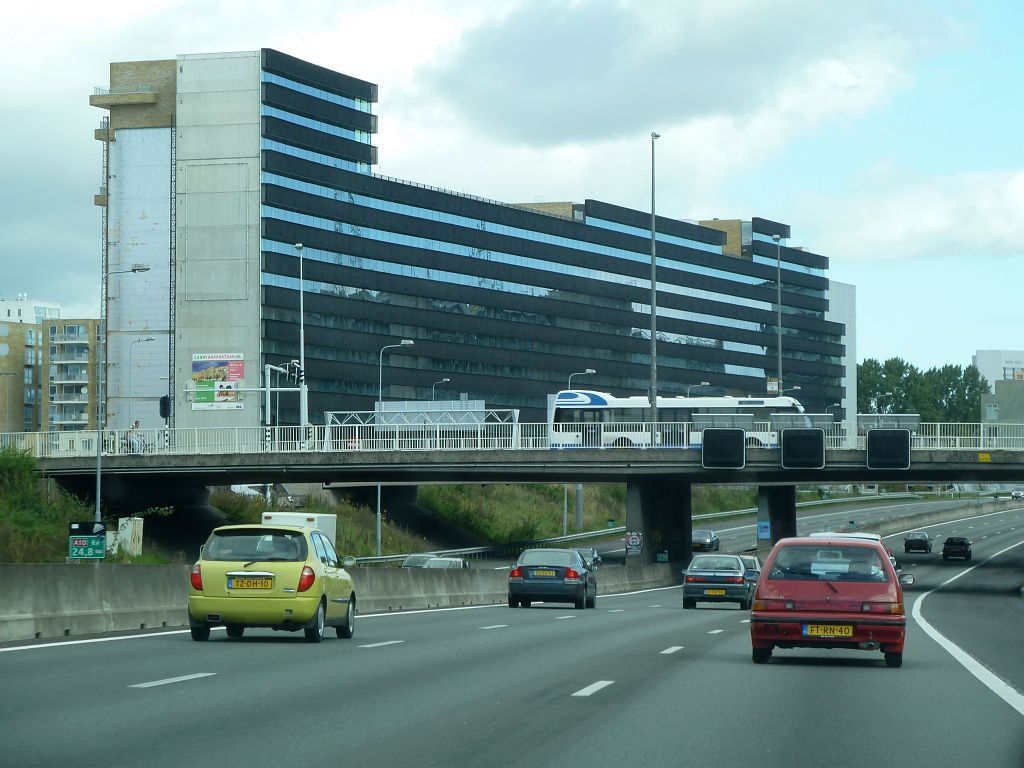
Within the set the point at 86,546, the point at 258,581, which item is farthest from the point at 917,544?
the point at 258,581

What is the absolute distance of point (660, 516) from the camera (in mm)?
63500

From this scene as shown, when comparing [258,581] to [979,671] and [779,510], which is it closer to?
[979,671]

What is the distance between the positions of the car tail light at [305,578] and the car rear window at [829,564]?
5.80m

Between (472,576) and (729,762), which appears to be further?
(472,576)

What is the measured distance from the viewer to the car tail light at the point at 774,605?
1652cm

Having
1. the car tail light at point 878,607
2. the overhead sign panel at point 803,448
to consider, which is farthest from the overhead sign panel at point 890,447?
the car tail light at point 878,607

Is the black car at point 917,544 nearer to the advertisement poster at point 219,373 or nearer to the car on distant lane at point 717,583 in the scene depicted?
the advertisement poster at point 219,373

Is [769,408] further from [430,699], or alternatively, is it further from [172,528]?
[430,699]

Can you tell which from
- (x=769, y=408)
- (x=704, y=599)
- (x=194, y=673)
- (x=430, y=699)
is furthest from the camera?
(x=769, y=408)

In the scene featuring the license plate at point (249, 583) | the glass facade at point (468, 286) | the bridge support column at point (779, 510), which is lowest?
the bridge support column at point (779, 510)

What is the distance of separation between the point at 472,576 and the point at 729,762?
31834mm

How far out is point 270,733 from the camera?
1030 centimetres

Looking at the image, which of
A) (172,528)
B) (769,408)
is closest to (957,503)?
(769,408)

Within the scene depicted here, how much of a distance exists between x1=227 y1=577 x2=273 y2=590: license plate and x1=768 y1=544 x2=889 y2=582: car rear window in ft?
20.4
